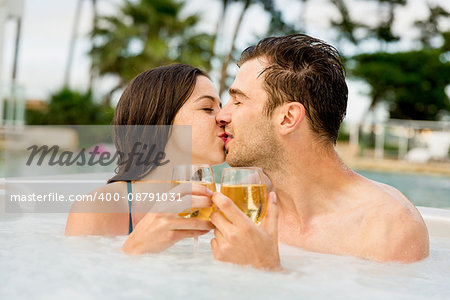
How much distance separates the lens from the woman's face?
2355 mm

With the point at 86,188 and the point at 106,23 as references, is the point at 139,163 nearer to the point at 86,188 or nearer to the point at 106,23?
the point at 86,188

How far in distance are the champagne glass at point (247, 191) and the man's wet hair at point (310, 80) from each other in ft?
2.14

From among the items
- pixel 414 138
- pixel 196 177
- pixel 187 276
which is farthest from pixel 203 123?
pixel 414 138

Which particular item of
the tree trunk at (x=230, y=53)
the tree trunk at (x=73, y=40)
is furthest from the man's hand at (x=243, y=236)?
the tree trunk at (x=73, y=40)

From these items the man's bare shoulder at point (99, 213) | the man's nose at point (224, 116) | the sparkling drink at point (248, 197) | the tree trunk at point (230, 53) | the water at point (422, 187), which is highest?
the tree trunk at point (230, 53)

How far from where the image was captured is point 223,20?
18156mm

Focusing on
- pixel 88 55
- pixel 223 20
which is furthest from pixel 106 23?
pixel 223 20

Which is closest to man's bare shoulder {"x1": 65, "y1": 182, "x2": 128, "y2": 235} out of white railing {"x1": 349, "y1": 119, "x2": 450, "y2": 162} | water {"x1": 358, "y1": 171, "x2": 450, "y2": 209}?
water {"x1": 358, "y1": 171, "x2": 450, "y2": 209}

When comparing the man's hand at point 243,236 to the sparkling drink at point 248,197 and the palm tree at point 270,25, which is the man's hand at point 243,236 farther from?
the palm tree at point 270,25

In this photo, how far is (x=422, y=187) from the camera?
946 centimetres

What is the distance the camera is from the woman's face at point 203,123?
2.36m

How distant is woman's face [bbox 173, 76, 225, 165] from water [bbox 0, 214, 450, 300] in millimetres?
495

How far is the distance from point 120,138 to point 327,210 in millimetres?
1178

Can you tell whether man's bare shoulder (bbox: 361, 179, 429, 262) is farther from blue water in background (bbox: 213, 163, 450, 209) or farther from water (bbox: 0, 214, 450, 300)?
blue water in background (bbox: 213, 163, 450, 209)
